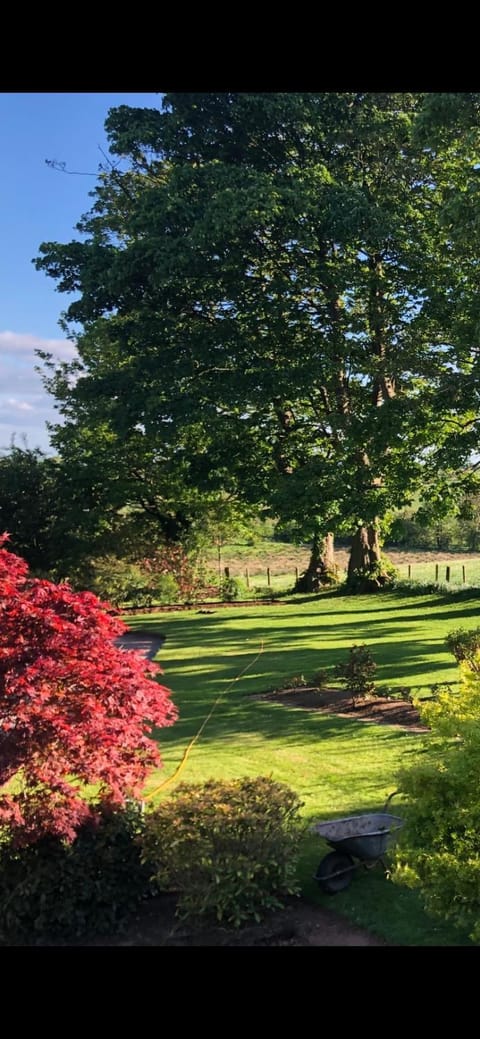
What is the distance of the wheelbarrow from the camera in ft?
14.8

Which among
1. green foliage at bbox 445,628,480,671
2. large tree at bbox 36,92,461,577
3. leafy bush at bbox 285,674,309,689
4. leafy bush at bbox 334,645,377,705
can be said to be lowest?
leafy bush at bbox 285,674,309,689

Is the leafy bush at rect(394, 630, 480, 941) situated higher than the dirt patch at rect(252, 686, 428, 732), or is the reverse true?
the leafy bush at rect(394, 630, 480, 941)

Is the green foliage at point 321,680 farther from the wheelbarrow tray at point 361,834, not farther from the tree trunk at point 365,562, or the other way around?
the tree trunk at point 365,562

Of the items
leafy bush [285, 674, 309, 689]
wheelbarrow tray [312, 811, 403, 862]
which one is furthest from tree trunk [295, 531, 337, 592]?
wheelbarrow tray [312, 811, 403, 862]

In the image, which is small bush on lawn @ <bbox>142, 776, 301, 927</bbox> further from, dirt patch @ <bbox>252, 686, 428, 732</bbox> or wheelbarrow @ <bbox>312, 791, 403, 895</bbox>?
dirt patch @ <bbox>252, 686, 428, 732</bbox>

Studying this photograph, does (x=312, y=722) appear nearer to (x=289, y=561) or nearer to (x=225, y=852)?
(x=225, y=852)

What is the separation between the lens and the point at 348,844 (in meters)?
4.49

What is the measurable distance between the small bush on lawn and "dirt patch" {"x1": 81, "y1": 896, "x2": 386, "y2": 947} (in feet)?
0.26

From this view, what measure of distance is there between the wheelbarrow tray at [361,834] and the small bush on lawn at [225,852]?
0.23m

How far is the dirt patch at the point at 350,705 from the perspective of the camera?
334 inches

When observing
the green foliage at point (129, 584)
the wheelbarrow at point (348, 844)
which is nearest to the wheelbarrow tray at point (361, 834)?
the wheelbarrow at point (348, 844)

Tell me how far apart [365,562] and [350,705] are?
581 inches

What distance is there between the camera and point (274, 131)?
17062 millimetres
